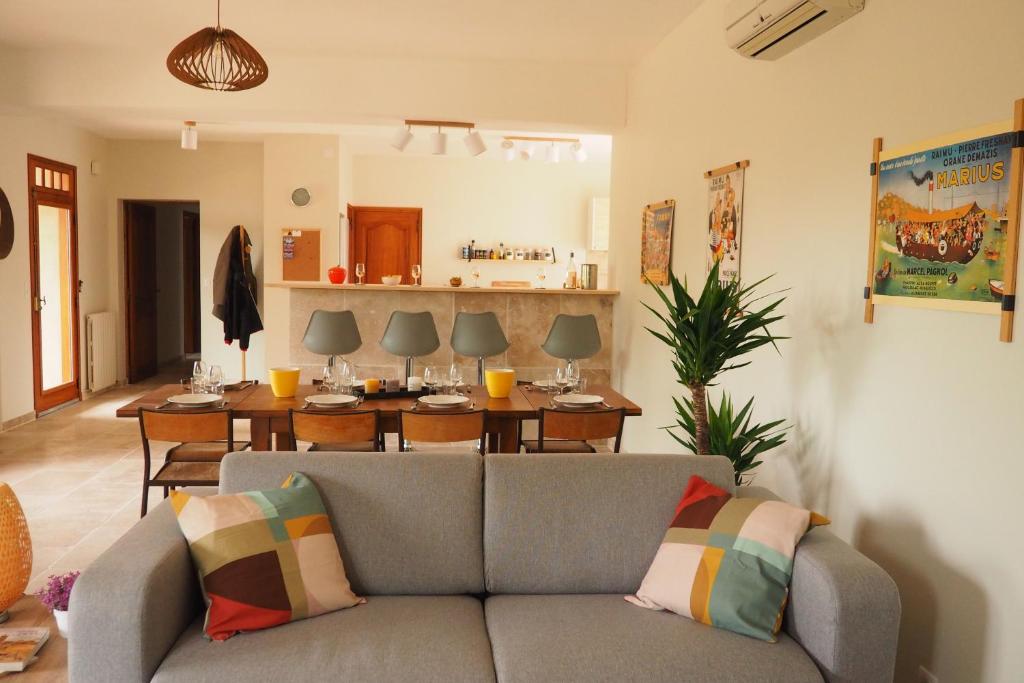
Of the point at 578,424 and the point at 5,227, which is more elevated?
the point at 5,227

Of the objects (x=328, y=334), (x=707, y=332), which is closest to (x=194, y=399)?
(x=328, y=334)

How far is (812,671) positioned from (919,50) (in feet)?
6.40

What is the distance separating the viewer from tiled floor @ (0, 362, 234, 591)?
Result: 13.7ft

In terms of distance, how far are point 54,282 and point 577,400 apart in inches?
235

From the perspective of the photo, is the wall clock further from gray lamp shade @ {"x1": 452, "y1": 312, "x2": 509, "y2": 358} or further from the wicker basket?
the wicker basket

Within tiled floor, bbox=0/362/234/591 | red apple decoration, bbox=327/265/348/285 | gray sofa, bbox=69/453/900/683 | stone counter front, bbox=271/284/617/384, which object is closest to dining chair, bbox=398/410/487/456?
gray sofa, bbox=69/453/900/683

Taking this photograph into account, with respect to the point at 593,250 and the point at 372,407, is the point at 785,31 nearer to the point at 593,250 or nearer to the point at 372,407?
the point at 372,407

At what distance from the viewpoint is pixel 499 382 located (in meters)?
4.41

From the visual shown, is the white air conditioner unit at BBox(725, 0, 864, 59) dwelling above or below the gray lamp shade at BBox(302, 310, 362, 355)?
above

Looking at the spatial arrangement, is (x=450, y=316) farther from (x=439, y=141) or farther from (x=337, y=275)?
(x=439, y=141)

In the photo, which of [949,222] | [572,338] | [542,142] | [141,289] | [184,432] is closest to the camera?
[949,222]

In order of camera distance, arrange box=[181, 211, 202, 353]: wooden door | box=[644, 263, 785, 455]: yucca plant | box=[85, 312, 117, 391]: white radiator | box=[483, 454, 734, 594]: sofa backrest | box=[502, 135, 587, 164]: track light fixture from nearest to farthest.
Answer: box=[483, 454, 734, 594]: sofa backrest, box=[644, 263, 785, 455]: yucca plant, box=[502, 135, 587, 164]: track light fixture, box=[85, 312, 117, 391]: white radiator, box=[181, 211, 202, 353]: wooden door

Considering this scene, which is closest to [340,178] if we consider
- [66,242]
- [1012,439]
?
[66,242]

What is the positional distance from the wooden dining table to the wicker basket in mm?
1035
